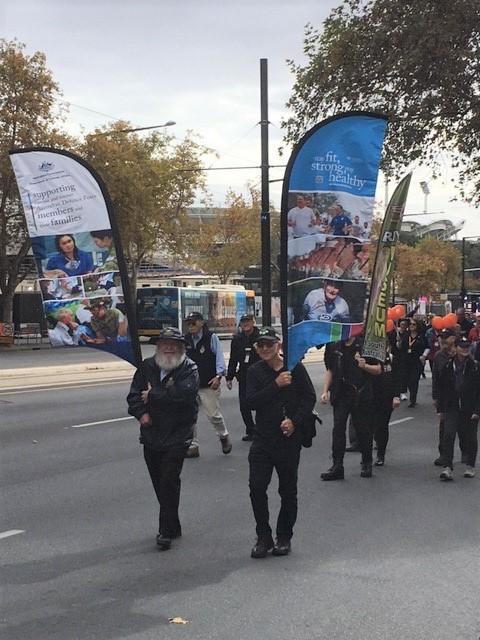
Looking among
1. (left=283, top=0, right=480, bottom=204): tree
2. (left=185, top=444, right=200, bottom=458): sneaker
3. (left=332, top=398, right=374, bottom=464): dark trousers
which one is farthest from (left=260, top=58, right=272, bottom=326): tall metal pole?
(left=332, top=398, right=374, bottom=464): dark trousers

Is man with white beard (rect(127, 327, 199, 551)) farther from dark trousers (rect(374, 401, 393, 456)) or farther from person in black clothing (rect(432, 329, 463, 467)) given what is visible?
dark trousers (rect(374, 401, 393, 456))

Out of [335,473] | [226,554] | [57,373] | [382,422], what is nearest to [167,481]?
[226,554]

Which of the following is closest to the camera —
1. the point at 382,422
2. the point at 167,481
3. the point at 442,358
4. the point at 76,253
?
the point at 76,253

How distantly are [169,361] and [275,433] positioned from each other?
0.97 m

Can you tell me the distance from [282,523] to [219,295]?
3991cm

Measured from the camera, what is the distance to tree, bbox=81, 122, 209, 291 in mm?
34531

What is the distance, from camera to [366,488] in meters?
8.01

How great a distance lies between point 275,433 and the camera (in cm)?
564

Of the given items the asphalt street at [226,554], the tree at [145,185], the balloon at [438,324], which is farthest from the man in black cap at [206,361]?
the tree at [145,185]

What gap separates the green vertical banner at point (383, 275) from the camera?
7.09 m

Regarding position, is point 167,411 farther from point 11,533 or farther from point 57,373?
point 57,373

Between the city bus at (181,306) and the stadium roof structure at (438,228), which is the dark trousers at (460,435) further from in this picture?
the stadium roof structure at (438,228)

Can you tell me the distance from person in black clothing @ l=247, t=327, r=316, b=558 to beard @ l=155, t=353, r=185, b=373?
58 cm

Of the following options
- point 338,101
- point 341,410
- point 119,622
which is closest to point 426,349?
point 338,101
